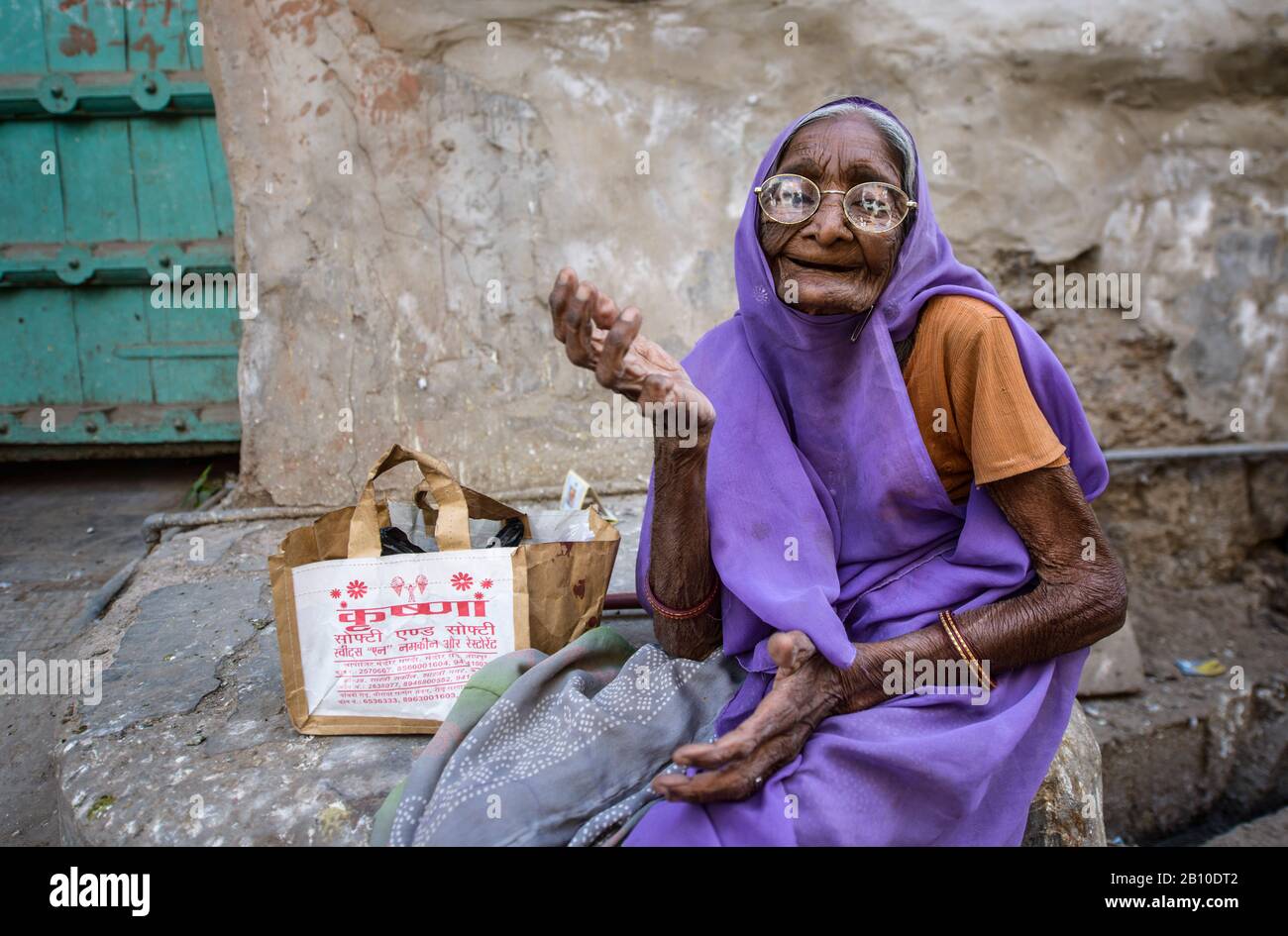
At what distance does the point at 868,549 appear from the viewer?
1809 millimetres

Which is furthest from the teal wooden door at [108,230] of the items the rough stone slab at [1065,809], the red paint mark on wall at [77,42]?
the rough stone slab at [1065,809]

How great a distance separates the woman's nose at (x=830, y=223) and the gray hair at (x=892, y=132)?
153 mm

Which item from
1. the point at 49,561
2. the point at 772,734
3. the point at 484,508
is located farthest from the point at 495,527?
the point at 49,561

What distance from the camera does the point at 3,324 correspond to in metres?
4.08

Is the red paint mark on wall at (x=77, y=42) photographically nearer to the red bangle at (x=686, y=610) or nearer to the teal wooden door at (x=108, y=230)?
the teal wooden door at (x=108, y=230)

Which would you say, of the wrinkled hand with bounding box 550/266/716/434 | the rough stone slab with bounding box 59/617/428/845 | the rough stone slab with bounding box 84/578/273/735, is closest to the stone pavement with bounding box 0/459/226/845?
the rough stone slab with bounding box 84/578/273/735

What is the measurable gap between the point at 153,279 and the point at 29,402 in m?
0.80

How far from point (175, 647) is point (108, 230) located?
237cm

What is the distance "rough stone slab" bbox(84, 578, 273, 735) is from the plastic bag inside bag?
1.92 feet

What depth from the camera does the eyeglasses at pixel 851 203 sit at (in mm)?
1705

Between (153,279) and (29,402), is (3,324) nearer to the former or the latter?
(29,402)

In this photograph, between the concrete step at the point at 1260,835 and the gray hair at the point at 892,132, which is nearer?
the gray hair at the point at 892,132

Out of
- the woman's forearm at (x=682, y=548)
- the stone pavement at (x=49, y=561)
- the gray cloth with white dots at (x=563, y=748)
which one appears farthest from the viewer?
the stone pavement at (x=49, y=561)
